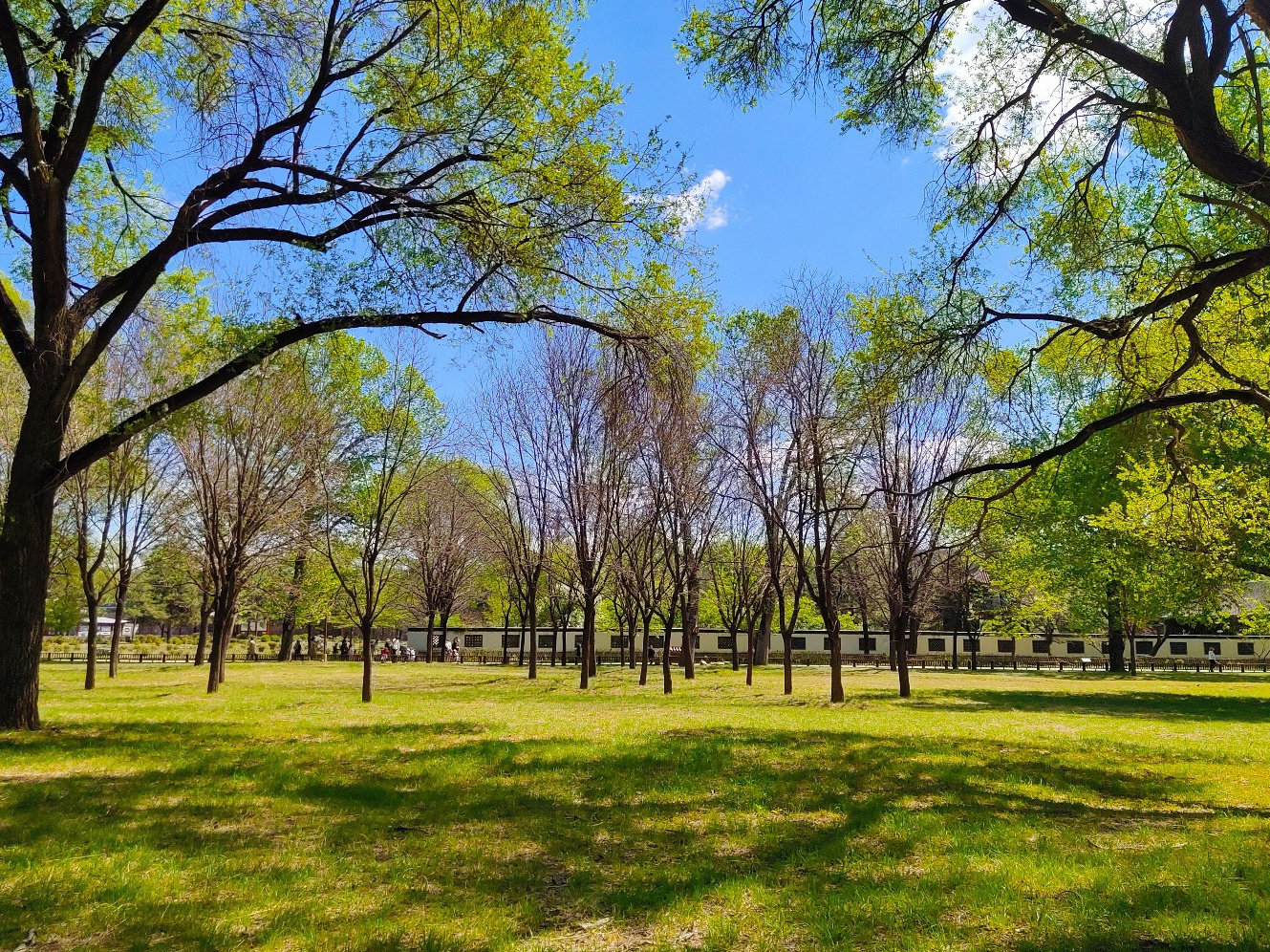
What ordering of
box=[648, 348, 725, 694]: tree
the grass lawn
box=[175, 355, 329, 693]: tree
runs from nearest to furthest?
the grass lawn, box=[175, 355, 329, 693]: tree, box=[648, 348, 725, 694]: tree

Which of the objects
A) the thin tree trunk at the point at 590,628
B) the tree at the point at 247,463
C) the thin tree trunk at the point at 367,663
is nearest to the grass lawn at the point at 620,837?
the thin tree trunk at the point at 367,663

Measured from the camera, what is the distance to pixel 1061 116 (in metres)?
8.32

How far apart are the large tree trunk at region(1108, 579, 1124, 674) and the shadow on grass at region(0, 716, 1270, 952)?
1056 inches

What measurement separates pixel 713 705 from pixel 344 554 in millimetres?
18653

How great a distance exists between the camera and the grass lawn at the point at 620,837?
163 inches

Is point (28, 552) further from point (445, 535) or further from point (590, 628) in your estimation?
point (445, 535)

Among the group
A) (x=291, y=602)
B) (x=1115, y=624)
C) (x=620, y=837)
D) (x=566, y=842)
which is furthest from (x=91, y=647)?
(x=1115, y=624)

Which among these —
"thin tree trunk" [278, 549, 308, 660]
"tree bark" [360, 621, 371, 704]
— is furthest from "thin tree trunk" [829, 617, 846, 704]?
"thin tree trunk" [278, 549, 308, 660]

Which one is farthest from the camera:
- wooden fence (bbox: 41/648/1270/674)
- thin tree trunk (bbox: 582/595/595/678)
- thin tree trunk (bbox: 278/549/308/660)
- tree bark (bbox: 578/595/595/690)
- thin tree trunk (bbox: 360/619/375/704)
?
wooden fence (bbox: 41/648/1270/674)

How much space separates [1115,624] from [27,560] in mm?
42416

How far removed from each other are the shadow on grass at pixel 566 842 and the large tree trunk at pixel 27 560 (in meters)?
0.67

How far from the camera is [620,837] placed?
605cm

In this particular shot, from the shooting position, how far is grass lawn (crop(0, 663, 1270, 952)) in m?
4.14

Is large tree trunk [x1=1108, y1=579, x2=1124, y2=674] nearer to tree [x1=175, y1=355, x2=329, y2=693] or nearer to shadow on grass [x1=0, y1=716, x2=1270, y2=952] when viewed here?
shadow on grass [x1=0, y1=716, x2=1270, y2=952]
